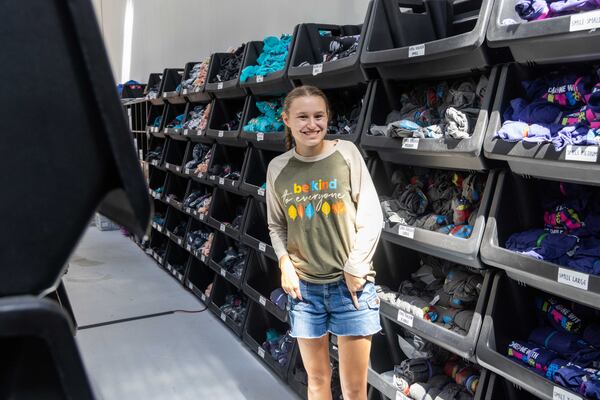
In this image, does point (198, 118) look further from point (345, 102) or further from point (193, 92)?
point (345, 102)

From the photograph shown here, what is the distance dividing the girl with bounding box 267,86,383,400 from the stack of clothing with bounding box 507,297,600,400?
2.06ft

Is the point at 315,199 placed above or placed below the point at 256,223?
above

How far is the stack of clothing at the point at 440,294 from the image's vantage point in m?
2.32

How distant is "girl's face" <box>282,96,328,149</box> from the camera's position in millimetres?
2262

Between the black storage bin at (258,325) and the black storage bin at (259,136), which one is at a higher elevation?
the black storage bin at (259,136)

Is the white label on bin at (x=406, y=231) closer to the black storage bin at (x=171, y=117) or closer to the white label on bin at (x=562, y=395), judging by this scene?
the white label on bin at (x=562, y=395)

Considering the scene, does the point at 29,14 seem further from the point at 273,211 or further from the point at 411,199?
the point at 411,199

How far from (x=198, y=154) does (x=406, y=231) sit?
11.6ft

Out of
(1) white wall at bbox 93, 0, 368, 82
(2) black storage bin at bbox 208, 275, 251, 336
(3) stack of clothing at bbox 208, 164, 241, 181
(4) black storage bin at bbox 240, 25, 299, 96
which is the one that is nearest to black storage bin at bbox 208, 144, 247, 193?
(3) stack of clothing at bbox 208, 164, 241, 181

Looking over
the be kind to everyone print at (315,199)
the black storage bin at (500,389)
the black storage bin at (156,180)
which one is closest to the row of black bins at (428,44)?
the be kind to everyone print at (315,199)

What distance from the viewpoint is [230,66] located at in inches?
184

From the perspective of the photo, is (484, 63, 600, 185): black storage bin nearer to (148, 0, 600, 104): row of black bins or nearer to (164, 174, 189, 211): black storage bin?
(148, 0, 600, 104): row of black bins

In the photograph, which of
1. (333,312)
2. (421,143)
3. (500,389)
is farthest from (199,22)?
(500,389)

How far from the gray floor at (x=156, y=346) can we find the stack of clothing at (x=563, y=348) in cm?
172
